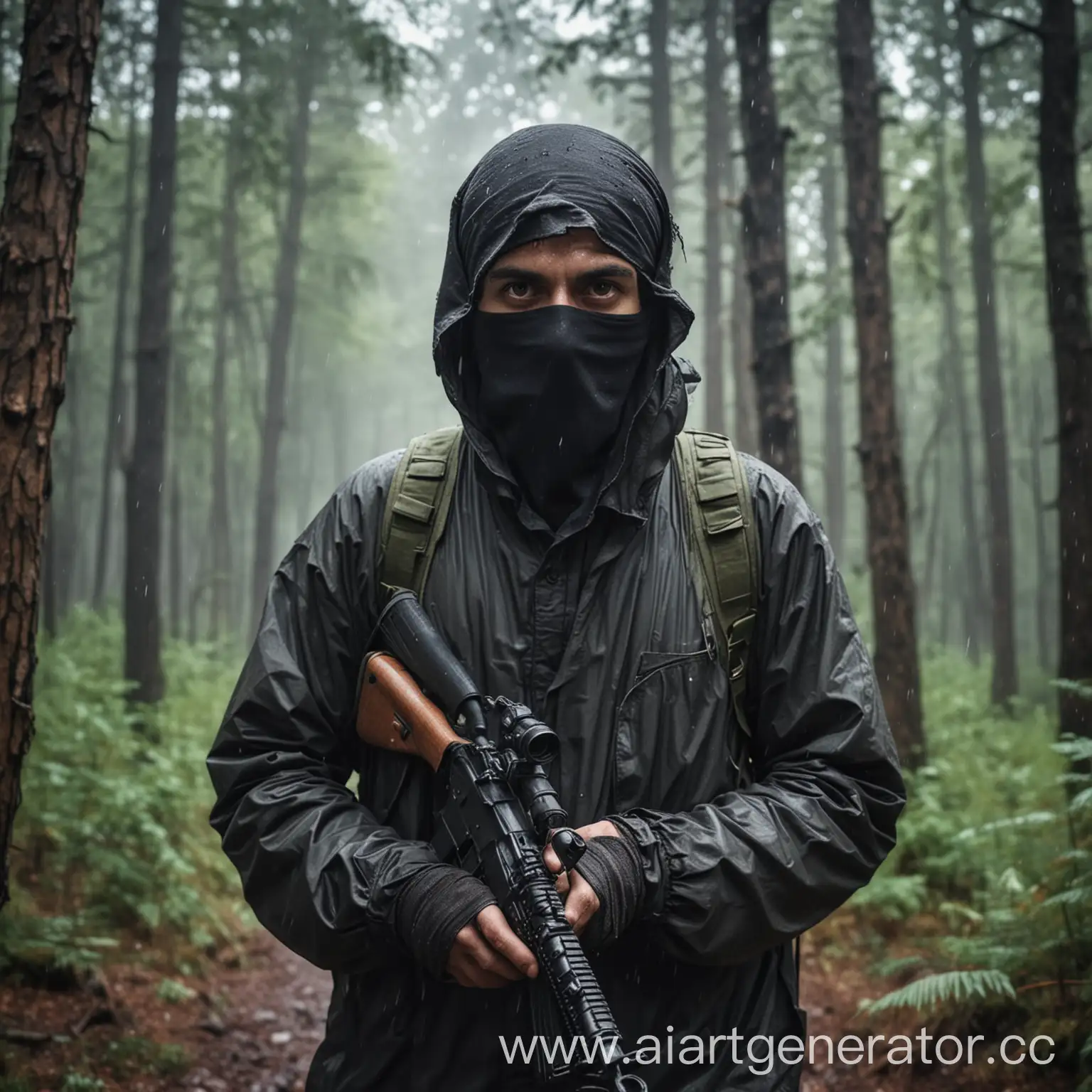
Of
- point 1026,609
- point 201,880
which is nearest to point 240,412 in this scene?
point 201,880

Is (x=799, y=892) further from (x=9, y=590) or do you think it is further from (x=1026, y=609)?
(x=1026, y=609)

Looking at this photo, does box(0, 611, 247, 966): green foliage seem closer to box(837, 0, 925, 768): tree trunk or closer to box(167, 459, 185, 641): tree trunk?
box(837, 0, 925, 768): tree trunk

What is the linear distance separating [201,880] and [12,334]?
524cm

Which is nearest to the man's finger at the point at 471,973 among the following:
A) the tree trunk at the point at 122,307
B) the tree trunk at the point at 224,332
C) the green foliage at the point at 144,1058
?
the green foliage at the point at 144,1058

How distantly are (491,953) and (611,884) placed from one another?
26 cm

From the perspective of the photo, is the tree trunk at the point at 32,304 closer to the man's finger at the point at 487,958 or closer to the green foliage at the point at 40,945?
the green foliage at the point at 40,945

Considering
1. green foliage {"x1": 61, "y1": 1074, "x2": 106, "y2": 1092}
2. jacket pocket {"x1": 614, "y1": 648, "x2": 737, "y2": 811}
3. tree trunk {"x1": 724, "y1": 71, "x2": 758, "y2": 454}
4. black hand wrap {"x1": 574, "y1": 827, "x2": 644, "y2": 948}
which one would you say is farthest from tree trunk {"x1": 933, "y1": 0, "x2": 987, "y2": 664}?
black hand wrap {"x1": 574, "y1": 827, "x2": 644, "y2": 948}

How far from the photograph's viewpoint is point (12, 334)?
14.1ft

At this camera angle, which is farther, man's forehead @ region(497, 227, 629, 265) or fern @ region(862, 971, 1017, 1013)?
fern @ region(862, 971, 1017, 1013)

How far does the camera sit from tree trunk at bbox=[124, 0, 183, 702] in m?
11.3

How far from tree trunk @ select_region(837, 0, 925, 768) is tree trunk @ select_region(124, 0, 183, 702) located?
6.94 m

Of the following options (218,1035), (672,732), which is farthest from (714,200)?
(672,732)

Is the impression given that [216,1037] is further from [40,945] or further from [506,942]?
[506,942]

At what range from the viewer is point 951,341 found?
21.6 m
